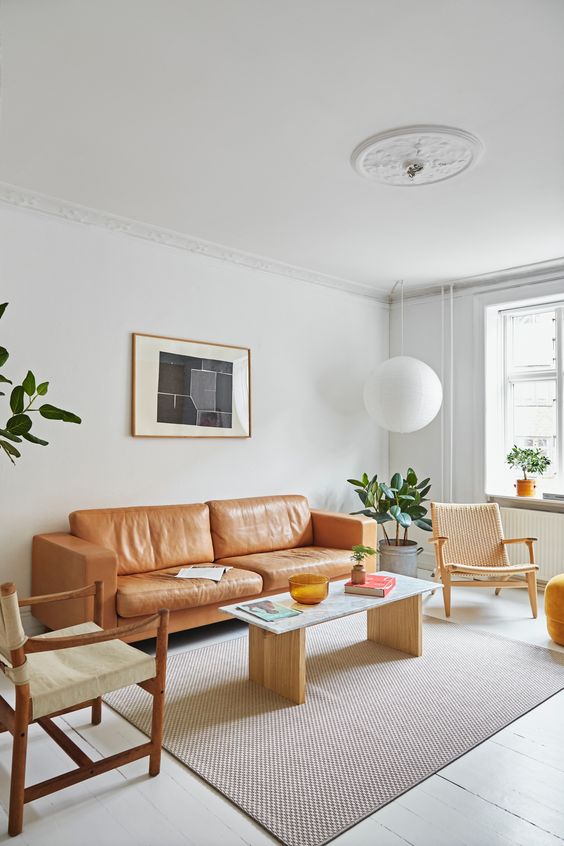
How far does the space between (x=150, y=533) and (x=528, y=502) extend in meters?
3.15

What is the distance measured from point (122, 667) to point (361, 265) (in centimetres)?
387

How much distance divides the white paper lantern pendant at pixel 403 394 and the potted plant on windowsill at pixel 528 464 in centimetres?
95

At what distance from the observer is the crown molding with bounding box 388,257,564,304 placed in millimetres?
4992

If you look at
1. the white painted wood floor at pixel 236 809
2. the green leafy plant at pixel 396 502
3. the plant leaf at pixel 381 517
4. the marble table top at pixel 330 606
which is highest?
the green leafy plant at pixel 396 502

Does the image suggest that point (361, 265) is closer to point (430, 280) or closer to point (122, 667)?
point (430, 280)

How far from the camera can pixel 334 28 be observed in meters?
2.12

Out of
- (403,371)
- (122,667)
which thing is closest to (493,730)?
(122,667)

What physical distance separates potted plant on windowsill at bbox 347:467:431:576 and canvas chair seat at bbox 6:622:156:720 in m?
3.01

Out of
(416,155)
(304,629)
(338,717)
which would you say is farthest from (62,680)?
(416,155)

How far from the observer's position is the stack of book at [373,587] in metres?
3.26

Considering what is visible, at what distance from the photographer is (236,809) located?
205cm

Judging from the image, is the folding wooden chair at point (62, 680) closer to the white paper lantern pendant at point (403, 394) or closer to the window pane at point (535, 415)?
the white paper lantern pendant at point (403, 394)

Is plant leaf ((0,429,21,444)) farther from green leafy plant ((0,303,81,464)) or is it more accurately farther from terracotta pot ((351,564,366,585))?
terracotta pot ((351,564,366,585))

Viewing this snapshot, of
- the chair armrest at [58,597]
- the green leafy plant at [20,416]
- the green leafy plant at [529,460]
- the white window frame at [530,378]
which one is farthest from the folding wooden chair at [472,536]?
the green leafy plant at [20,416]
